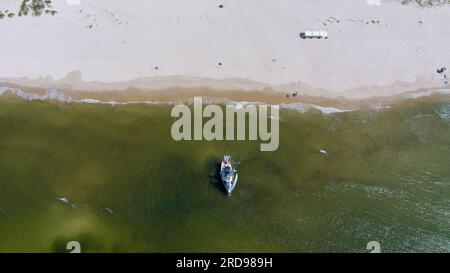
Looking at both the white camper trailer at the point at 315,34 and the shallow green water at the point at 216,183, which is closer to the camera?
the shallow green water at the point at 216,183

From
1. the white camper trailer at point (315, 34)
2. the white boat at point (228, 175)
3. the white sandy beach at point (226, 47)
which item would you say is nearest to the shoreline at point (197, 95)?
the white sandy beach at point (226, 47)

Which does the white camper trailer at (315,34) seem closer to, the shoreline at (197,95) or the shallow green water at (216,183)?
the shoreline at (197,95)

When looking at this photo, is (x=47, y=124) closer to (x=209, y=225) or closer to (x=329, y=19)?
(x=209, y=225)

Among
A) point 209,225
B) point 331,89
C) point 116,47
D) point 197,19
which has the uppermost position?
point 197,19

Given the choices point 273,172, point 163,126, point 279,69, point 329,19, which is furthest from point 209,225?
point 329,19
